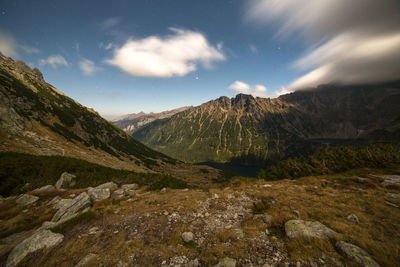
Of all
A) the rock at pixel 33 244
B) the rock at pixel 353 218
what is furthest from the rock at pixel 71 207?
the rock at pixel 353 218

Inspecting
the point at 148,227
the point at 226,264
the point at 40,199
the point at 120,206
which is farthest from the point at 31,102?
the point at 226,264

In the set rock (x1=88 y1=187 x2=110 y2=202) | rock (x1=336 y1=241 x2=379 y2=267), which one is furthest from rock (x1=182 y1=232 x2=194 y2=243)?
rock (x1=88 y1=187 x2=110 y2=202)

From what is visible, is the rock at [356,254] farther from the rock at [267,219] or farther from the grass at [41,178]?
the grass at [41,178]

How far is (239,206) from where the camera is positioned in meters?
12.4

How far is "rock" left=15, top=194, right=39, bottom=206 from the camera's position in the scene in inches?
571

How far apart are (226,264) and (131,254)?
4.65m

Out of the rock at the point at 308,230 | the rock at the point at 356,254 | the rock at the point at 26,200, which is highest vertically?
the rock at the point at 356,254

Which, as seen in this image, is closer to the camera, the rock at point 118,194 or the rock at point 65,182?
the rock at point 118,194

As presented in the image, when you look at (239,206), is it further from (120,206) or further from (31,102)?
(31,102)

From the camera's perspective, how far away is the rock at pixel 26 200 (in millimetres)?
14492

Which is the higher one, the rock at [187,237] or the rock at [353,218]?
the rock at [353,218]

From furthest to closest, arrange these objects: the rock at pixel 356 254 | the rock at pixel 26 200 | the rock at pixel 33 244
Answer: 1. the rock at pixel 26 200
2. the rock at pixel 33 244
3. the rock at pixel 356 254

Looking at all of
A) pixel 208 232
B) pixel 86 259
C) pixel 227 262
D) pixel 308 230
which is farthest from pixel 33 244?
pixel 308 230

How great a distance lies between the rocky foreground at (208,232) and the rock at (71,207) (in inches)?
2.6
